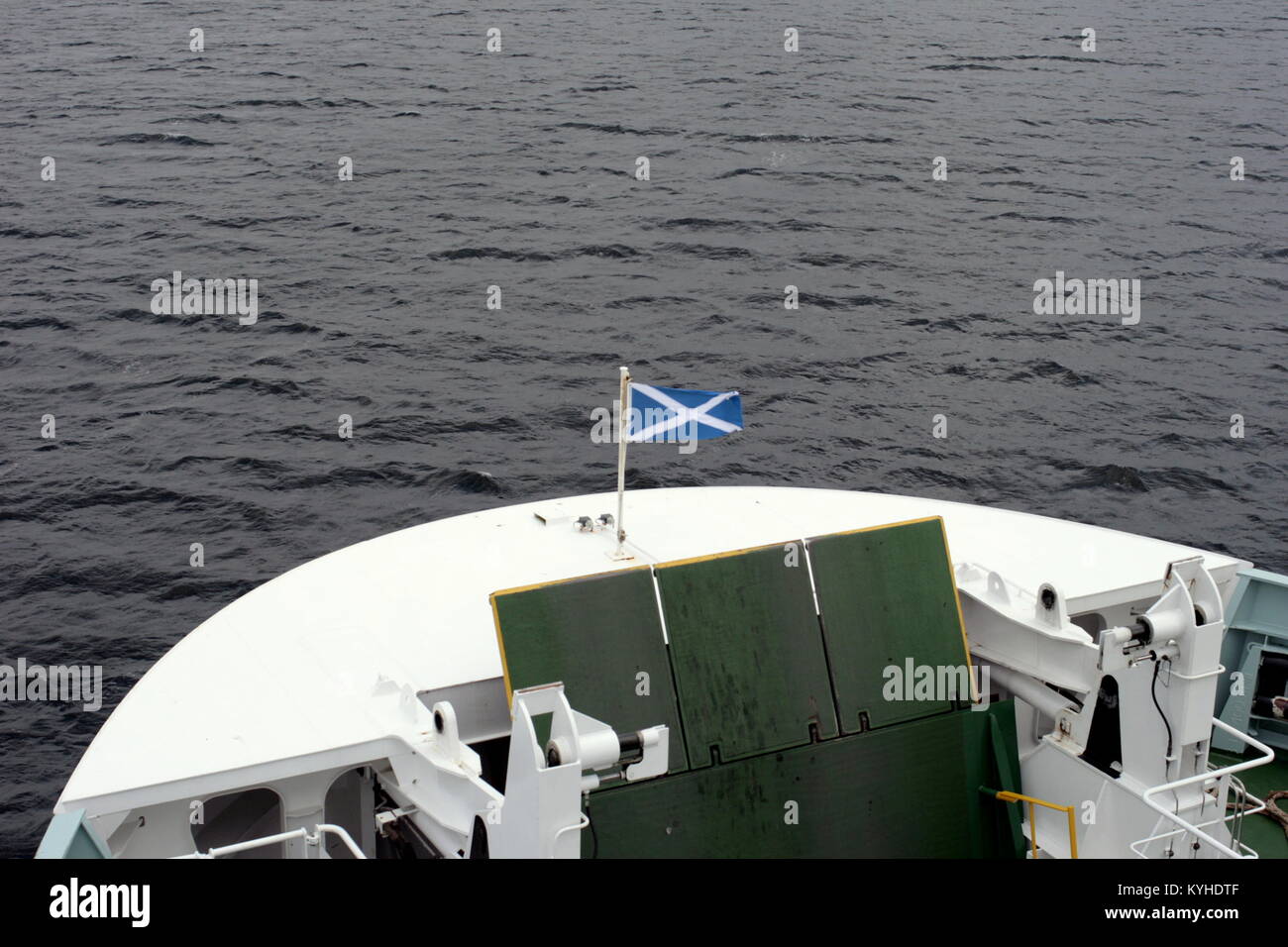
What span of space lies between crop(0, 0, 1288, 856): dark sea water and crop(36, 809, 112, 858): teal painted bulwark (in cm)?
1100

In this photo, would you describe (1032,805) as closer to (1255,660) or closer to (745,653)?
(745,653)

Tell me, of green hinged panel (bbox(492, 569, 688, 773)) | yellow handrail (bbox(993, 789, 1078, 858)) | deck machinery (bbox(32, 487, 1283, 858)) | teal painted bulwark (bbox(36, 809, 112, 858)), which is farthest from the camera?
yellow handrail (bbox(993, 789, 1078, 858))

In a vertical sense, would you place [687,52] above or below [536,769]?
above

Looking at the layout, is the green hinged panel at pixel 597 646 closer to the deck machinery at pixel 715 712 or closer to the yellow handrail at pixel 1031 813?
the deck machinery at pixel 715 712

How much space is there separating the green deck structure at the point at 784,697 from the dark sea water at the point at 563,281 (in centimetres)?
Answer: 1230

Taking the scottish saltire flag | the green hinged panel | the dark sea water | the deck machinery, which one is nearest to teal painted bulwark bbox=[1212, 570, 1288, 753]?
the deck machinery

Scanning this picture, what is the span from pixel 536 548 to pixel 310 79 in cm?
5207

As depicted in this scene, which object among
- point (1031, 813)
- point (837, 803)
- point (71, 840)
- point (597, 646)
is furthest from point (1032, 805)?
point (71, 840)

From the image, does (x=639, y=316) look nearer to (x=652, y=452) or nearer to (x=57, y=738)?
(x=652, y=452)

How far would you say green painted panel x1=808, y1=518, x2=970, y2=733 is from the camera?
41.0 ft

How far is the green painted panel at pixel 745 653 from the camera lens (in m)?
11.9

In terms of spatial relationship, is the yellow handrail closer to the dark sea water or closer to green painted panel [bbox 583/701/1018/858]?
green painted panel [bbox 583/701/1018/858]

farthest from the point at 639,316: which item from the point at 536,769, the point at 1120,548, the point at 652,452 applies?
the point at 536,769

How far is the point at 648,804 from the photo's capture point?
11.5m
